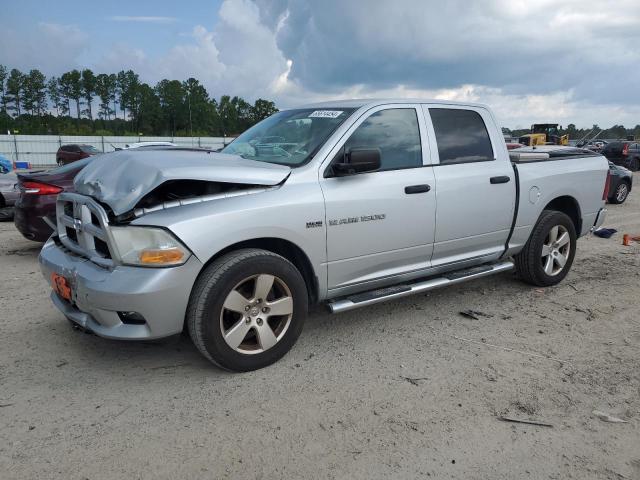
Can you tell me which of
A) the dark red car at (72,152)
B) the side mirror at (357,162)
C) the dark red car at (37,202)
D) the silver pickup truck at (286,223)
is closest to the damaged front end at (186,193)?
the silver pickup truck at (286,223)

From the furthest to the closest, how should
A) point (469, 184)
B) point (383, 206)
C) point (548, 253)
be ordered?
point (548, 253)
point (469, 184)
point (383, 206)

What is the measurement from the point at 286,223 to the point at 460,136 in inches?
81.5

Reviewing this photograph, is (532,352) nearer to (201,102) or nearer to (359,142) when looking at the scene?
(359,142)

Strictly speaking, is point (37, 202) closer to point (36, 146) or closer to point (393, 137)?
point (393, 137)

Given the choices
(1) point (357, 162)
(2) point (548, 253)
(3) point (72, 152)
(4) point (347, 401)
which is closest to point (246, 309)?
(4) point (347, 401)

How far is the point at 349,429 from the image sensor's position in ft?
9.36

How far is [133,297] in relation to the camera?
298 cm

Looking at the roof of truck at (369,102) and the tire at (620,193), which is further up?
the roof of truck at (369,102)

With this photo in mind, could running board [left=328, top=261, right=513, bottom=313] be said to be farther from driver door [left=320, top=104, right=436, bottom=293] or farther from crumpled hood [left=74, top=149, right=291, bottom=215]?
crumpled hood [left=74, top=149, right=291, bottom=215]

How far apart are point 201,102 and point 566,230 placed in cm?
9710

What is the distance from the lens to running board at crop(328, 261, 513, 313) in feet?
12.5

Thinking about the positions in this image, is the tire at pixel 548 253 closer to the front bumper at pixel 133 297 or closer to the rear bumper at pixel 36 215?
the front bumper at pixel 133 297

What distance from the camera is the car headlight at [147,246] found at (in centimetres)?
303

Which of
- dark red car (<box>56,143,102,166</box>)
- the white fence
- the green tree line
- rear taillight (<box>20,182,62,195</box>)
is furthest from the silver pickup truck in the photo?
the green tree line
